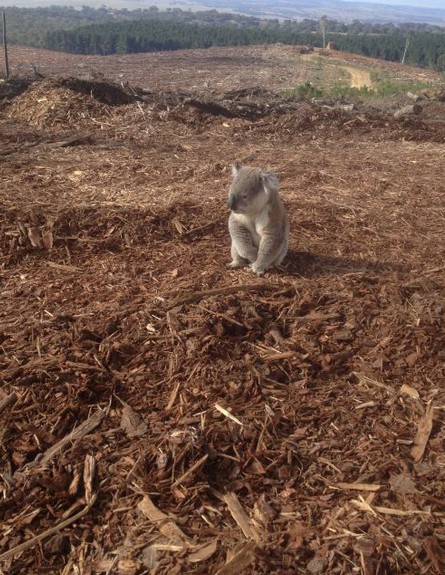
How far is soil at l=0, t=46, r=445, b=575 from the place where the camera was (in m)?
3.33

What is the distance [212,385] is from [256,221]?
2.13 metres

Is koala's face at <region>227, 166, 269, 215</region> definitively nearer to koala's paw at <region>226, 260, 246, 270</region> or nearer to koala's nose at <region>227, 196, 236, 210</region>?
koala's nose at <region>227, 196, 236, 210</region>

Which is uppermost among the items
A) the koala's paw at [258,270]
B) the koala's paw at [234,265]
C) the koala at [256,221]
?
the koala at [256,221]

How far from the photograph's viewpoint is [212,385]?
4410 millimetres

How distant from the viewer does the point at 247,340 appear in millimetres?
4965

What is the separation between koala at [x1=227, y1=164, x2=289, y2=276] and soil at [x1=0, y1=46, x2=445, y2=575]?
0.22 meters

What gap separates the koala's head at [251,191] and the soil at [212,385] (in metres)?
0.82

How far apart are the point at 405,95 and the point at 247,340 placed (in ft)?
71.0

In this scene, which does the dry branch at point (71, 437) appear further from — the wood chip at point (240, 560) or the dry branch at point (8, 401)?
the wood chip at point (240, 560)

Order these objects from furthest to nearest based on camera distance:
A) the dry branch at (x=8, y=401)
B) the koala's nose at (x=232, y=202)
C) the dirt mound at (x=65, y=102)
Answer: the dirt mound at (x=65, y=102) < the koala's nose at (x=232, y=202) < the dry branch at (x=8, y=401)

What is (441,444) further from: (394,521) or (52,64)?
(52,64)

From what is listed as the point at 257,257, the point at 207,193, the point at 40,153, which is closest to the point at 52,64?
the point at 40,153

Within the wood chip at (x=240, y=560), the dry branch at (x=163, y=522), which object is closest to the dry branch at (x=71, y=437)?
the dry branch at (x=163, y=522)

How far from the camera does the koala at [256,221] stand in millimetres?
5547
